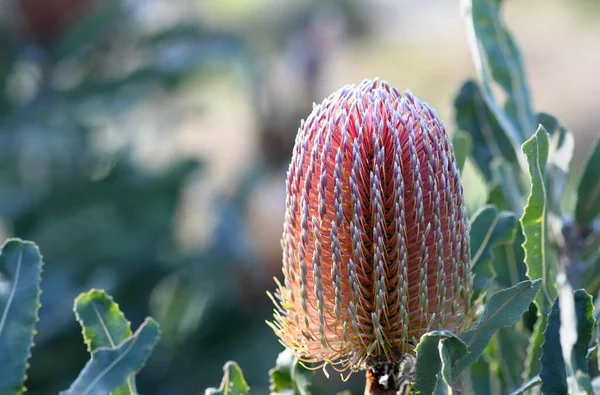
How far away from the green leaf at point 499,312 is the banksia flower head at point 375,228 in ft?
0.22

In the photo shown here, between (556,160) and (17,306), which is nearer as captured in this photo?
(17,306)

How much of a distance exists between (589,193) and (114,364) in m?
0.82

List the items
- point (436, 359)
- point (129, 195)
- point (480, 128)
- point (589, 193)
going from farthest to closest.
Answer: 1. point (129, 195)
2. point (480, 128)
3. point (589, 193)
4. point (436, 359)

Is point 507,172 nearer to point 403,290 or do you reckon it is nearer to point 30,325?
point 403,290

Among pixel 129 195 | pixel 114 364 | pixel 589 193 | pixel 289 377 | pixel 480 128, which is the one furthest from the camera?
pixel 129 195

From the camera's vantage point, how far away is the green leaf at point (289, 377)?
3.52ft

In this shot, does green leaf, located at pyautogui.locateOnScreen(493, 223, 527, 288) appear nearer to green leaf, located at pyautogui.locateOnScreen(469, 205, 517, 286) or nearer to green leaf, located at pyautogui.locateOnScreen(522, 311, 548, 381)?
green leaf, located at pyautogui.locateOnScreen(469, 205, 517, 286)

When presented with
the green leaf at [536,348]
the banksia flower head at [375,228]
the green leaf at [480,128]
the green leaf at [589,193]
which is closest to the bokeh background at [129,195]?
the green leaf at [480,128]

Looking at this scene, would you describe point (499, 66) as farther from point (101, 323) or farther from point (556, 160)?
point (101, 323)

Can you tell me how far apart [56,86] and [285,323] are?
3.00 m

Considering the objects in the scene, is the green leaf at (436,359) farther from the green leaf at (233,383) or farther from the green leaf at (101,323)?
the green leaf at (101,323)

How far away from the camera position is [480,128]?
1477 mm

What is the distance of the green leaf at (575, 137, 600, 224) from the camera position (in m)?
1.30

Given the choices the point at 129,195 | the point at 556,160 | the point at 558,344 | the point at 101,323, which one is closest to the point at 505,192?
the point at 556,160
